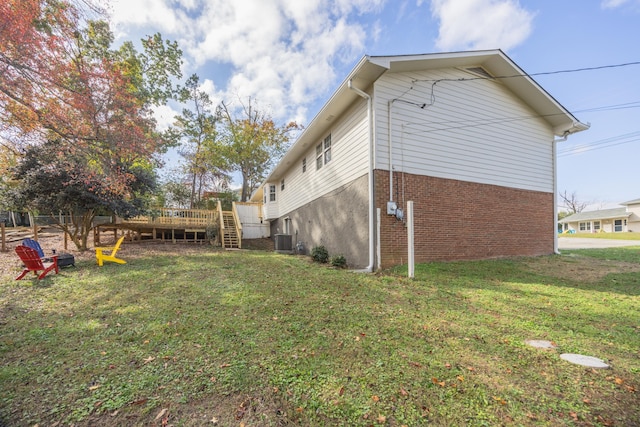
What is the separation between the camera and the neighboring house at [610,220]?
31562 millimetres

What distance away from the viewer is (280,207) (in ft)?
55.7

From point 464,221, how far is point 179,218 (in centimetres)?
1347

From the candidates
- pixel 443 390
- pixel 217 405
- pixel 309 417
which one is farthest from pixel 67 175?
pixel 443 390

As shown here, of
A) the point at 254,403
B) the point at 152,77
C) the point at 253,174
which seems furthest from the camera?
the point at 253,174

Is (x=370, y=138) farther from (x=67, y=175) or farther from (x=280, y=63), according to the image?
(x=280, y=63)

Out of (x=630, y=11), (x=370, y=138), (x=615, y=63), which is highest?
(x=630, y=11)

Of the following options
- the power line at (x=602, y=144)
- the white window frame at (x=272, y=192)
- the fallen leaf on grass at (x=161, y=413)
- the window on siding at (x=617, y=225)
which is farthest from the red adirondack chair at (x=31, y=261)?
the window on siding at (x=617, y=225)

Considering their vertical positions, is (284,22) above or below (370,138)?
above

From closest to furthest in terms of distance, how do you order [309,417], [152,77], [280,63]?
[309,417]
[280,63]
[152,77]

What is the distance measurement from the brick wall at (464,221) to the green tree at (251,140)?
18.8m

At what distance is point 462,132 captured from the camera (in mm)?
8977

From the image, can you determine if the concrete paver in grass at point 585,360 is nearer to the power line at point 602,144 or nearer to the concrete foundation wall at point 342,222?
the concrete foundation wall at point 342,222

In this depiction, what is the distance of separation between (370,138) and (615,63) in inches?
246

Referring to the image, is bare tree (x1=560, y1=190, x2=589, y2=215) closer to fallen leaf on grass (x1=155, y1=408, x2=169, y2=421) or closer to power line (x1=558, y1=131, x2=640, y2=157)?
power line (x1=558, y1=131, x2=640, y2=157)
